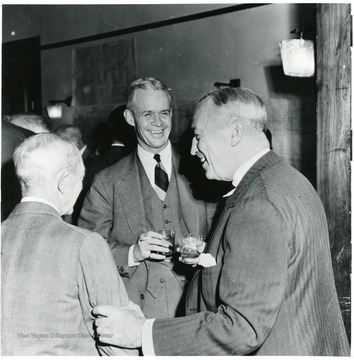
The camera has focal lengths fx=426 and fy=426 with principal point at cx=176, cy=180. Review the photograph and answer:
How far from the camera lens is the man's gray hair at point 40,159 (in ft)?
5.01

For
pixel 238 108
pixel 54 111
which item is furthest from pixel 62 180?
pixel 54 111

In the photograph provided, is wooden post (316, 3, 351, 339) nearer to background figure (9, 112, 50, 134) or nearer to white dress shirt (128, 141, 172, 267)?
white dress shirt (128, 141, 172, 267)

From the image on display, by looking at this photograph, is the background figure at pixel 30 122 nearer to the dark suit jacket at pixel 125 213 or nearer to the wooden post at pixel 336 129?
the dark suit jacket at pixel 125 213

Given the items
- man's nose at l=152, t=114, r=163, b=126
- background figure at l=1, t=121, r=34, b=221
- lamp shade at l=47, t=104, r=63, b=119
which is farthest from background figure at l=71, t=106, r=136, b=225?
lamp shade at l=47, t=104, r=63, b=119

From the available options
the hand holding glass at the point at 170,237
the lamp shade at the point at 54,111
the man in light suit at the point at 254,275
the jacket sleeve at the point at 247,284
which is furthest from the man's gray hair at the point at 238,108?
the lamp shade at the point at 54,111

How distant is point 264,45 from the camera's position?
5316 millimetres

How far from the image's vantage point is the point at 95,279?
4.82ft

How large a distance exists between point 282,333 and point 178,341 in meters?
0.34

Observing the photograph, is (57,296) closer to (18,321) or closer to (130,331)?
(18,321)

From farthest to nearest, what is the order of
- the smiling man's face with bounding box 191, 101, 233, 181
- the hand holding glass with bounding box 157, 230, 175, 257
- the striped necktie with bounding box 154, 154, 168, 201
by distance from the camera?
the striped necktie with bounding box 154, 154, 168, 201
the hand holding glass with bounding box 157, 230, 175, 257
the smiling man's face with bounding box 191, 101, 233, 181

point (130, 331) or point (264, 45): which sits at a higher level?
point (264, 45)

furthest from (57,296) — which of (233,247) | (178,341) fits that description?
(233,247)

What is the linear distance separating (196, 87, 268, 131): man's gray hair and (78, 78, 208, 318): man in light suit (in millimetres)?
785

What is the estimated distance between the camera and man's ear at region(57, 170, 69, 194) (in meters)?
1.57
